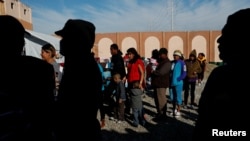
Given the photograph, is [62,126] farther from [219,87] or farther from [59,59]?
[59,59]

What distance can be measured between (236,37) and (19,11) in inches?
1555

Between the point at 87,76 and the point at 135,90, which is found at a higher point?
the point at 87,76

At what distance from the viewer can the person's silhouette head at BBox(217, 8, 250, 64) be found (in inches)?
53.8

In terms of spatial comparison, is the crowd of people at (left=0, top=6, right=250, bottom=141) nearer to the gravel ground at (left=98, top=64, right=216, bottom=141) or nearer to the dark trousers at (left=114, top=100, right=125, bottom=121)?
the gravel ground at (left=98, top=64, right=216, bottom=141)

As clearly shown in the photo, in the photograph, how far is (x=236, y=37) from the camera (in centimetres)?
139

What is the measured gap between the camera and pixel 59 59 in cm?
847

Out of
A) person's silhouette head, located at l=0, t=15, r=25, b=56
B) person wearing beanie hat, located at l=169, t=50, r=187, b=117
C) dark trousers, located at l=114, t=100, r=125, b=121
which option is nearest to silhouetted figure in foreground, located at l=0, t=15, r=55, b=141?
person's silhouette head, located at l=0, t=15, r=25, b=56

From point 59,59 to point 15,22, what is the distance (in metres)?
6.97

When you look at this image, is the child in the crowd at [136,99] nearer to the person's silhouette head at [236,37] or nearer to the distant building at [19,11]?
the person's silhouette head at [236,37]

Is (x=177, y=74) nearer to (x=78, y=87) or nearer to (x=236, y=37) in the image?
(x=78, y=87)

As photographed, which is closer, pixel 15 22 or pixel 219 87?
pixel 219 87

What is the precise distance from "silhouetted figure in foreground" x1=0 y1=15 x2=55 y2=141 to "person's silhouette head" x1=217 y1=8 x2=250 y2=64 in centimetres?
114

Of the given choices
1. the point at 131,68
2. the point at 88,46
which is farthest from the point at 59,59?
the point at 88,46

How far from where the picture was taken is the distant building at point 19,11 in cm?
3316
